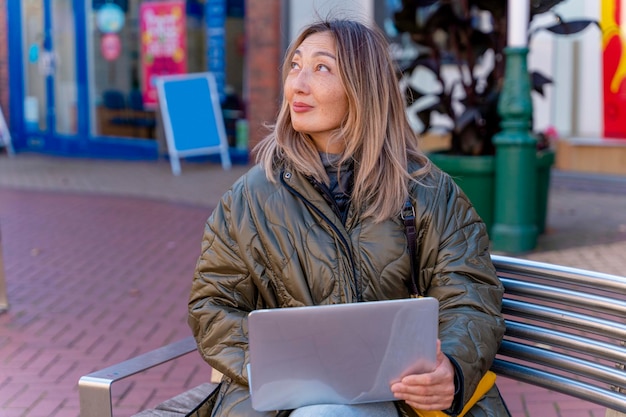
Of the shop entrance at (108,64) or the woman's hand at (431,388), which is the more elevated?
the shop entrance at (108,64)

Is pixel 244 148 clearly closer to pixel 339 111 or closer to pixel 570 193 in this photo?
pixel 570 193

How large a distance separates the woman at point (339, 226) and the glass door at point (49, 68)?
11161 mm

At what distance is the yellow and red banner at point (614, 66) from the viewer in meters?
8.85

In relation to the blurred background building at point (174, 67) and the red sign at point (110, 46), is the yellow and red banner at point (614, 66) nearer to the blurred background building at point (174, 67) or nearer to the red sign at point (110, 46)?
the blurred background building at point (174, 67)

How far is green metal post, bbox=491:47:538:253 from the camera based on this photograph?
6.08 metres

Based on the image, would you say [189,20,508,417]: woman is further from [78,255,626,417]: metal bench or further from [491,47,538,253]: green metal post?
[491,47,538,253]: green metal post

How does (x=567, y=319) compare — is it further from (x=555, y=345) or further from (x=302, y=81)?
(x=302, y=81)

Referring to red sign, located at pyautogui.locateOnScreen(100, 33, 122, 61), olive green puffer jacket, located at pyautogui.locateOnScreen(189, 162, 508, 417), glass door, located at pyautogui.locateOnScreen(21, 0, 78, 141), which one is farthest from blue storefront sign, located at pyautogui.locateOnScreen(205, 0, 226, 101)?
olive green puffer jacket, located at pyautogui.locateOnScreen(189, 162, 508, 417)

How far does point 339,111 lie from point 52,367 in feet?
7.51

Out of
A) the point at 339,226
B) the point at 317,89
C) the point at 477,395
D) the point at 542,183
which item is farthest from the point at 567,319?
the point at 542,183

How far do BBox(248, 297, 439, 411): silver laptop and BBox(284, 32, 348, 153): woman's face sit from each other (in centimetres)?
75

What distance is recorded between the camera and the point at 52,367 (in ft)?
13.5

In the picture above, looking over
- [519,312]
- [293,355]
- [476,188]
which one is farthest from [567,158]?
[293,355]

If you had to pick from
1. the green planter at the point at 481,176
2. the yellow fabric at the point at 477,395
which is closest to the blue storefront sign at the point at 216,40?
the green planter at the point at 481,176
